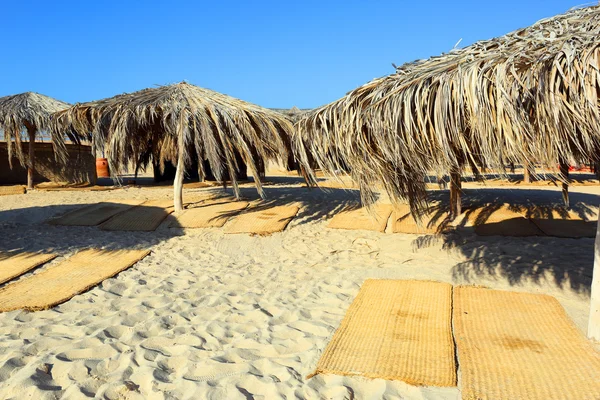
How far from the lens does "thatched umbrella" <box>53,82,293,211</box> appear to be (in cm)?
639

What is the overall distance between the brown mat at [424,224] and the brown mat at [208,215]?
273 cm

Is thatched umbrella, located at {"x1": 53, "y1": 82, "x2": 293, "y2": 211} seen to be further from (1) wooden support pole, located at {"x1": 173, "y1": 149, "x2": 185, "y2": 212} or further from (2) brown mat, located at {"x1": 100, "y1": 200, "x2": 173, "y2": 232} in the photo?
(2) brown mat, located at {"x1": 100, "y1": 200, "x2": 173, "y2": 232}

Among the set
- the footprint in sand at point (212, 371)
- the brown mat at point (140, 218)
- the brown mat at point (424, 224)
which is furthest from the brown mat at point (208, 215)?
the footprint in sand at point (212, 371)

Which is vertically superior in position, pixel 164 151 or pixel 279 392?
pixel 164 151

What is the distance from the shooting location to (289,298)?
3564 millimetres

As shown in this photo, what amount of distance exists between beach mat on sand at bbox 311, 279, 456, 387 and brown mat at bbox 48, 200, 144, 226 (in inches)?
197

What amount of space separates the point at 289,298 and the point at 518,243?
3.07m

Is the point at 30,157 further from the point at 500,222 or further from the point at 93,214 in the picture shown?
the point at 500,222

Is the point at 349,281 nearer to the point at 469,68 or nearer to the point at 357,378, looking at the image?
the point at 357,378

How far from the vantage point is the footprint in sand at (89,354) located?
2432mm

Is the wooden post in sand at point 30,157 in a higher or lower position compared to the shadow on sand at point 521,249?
higher

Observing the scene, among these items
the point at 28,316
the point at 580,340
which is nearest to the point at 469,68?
the point at 580,340

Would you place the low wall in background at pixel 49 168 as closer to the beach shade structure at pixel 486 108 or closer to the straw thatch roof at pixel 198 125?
the straw thatch roof at pixel 198 125

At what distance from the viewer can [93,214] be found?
695cm
